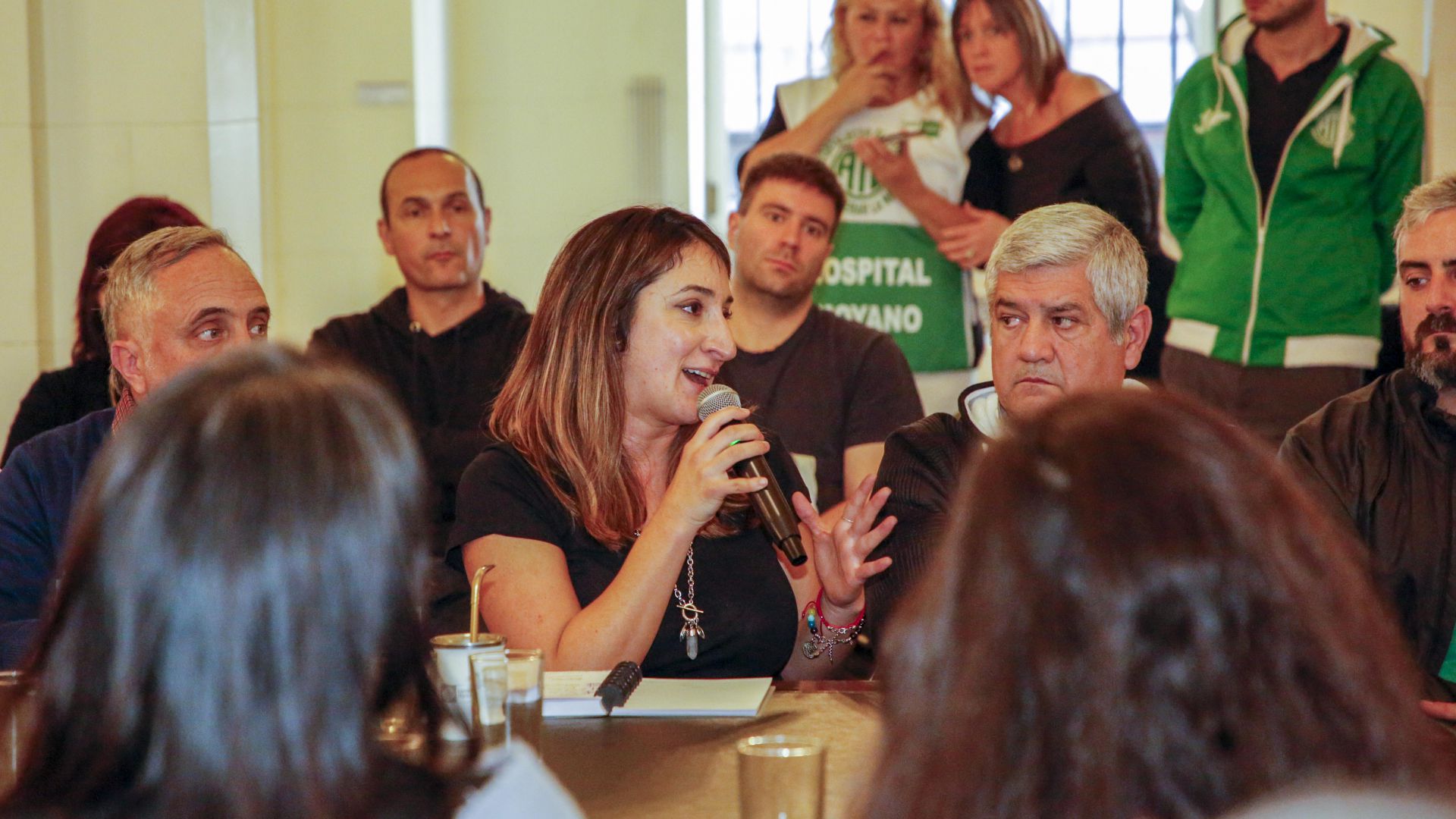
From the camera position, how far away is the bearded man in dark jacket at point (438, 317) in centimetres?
386

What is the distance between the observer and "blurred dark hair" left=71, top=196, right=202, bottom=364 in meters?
3.59

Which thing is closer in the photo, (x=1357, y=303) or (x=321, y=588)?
(x=321, y=588)

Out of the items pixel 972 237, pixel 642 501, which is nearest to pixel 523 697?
pixel 642 501

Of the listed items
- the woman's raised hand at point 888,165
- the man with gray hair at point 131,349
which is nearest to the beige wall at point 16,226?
the man with gray hair at point 131,349

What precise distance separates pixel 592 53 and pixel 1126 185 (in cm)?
197

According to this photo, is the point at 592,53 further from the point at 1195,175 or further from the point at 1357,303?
the point at 1357,303

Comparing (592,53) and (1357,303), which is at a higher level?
(592,53)

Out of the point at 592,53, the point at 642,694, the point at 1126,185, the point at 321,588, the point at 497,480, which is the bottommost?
the point at 642,694

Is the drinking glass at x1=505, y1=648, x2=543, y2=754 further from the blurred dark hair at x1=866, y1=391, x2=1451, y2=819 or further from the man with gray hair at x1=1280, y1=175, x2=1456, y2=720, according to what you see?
the man with gray hair at x1=1280, y1=175, x2=1456, y2=720

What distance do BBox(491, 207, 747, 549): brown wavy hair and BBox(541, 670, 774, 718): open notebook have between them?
0.38 m

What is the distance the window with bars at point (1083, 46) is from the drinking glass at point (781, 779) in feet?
13.2

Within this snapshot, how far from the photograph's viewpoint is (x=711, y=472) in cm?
205

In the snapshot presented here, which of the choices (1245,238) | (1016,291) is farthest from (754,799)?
(1245,238)

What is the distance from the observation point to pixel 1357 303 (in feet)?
12.2
